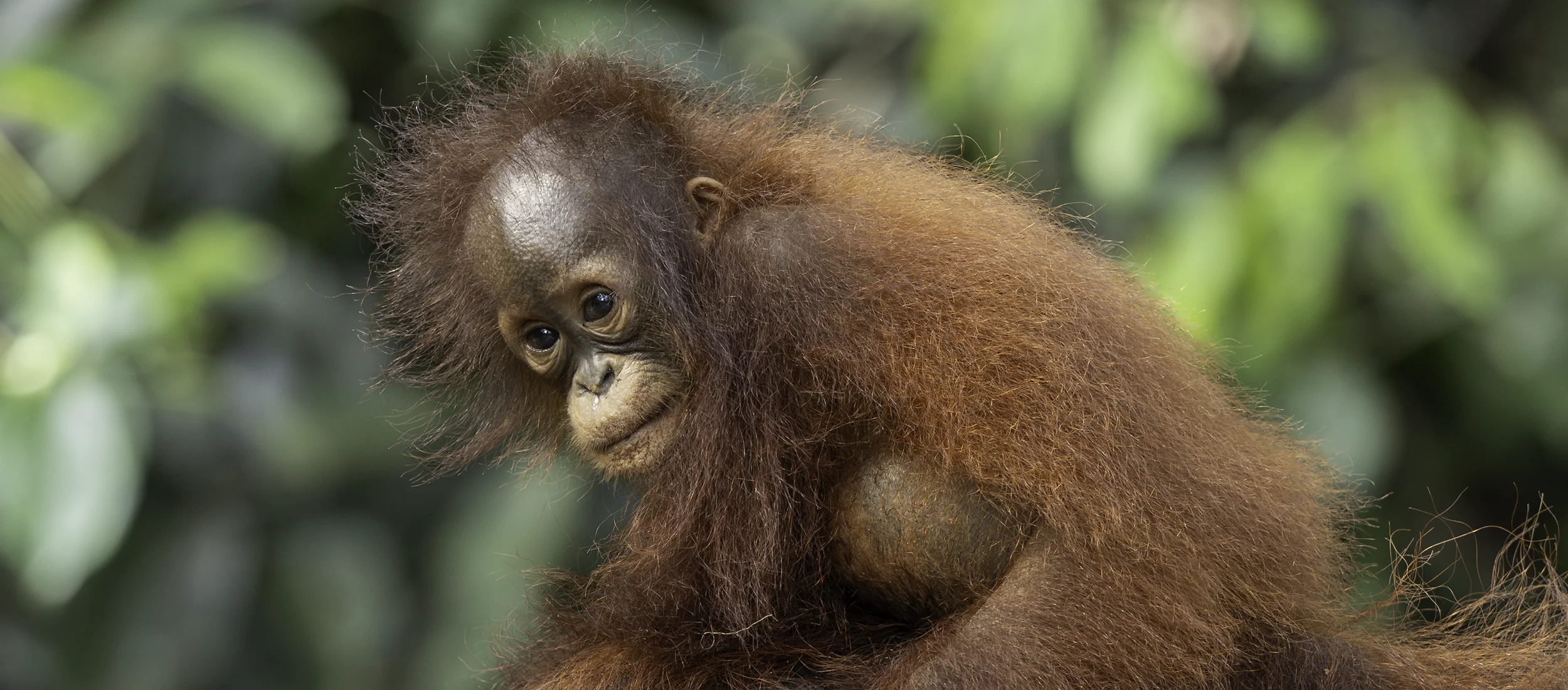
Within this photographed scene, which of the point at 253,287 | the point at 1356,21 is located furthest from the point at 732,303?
the point at 1356,21

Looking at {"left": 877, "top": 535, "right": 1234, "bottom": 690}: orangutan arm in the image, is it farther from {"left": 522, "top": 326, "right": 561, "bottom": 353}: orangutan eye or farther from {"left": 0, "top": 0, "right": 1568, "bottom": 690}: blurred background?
{"left": 0, "top": 0, "right": 1568, "bottom": 690}: blurred background

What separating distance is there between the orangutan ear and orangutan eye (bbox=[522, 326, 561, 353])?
0.19m

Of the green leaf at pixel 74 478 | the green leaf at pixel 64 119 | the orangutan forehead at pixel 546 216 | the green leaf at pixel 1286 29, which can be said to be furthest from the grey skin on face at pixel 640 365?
the green leaf at pixel 1286 29

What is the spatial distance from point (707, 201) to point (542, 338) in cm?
23

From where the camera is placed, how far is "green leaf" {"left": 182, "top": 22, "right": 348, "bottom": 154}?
92.0 inches

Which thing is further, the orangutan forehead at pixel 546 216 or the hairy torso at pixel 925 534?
the orangutan forehead at pixel 546 216

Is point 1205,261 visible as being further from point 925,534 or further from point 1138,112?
point 925,534

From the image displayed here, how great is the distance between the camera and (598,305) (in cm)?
136

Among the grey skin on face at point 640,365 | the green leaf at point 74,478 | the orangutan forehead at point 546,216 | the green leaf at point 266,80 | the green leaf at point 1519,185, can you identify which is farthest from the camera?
the green leaf at point 266,80

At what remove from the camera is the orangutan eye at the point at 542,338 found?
1420 mm

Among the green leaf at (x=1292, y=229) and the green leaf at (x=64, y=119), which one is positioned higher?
the green leaf at (x=1292, y=229)

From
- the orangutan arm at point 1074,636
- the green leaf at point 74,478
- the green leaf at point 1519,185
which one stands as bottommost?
the green leaf at point 74,478

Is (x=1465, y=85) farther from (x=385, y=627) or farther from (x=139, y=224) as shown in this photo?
(x=139, y=224)

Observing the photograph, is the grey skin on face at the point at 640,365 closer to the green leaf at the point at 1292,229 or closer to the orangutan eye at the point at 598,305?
the orangutan eye at the point at 598,305
